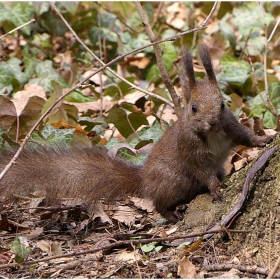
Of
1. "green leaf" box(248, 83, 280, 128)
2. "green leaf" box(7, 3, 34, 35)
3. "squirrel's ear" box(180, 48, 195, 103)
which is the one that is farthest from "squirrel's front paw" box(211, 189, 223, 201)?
"green leaf" box(7, 3, 34, 35)

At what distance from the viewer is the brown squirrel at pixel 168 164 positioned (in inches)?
129

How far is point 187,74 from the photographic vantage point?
332 cm

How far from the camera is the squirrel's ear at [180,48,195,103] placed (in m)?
3.20

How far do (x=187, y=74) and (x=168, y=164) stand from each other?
1.82ft

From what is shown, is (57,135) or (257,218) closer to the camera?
(257,218)

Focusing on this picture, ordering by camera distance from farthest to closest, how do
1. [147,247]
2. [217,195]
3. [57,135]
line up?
[57,135], [217,195], [147,247]

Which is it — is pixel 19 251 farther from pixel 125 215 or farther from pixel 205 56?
pixel 205 56

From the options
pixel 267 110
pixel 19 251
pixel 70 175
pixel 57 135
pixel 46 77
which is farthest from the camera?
pixel 46 77

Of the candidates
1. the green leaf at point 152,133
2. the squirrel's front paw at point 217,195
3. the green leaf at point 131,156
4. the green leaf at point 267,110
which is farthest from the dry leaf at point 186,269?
the green leaf at point 267,110

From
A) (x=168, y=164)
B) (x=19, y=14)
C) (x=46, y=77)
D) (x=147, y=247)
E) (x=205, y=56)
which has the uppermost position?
(x=19, y=14)

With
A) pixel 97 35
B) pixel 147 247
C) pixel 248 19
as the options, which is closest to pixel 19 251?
pixel 147 247

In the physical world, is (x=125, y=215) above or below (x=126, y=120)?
below

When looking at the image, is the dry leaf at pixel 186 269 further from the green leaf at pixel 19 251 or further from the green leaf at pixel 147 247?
the green leaf at pixel 19 251

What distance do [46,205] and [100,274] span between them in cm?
96
